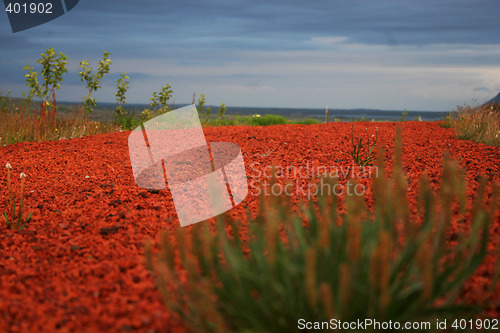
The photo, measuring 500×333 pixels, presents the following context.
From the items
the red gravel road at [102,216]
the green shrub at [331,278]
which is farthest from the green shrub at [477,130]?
the green shrub at [331,278]

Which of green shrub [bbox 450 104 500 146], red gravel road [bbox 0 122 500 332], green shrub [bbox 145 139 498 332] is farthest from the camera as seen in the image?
green shrub [bbox 450 104 500 146]

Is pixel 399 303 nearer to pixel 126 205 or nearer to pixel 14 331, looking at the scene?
pixel 14 331

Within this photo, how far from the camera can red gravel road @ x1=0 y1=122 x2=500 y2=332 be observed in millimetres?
2334

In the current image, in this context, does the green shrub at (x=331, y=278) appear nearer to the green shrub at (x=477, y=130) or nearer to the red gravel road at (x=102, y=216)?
the red gravel road at (x=102, y=216)

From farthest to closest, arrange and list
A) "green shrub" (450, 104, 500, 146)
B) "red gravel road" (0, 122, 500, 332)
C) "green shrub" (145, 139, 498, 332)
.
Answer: "green shrub" (450, 104, 500, 146), "red gravel road" (0, 122, 500, 332), "green shrub" (145, 139, 498, 332)

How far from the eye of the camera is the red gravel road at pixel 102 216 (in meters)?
2.33

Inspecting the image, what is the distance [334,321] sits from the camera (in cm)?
176

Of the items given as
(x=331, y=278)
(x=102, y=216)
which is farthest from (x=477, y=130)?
(x=331, y=278)

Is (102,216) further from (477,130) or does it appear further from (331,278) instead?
(477,130)

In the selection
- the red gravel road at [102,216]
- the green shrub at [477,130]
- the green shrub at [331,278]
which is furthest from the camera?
the green shrub at [477,130]

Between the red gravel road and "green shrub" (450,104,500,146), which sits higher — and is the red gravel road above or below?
below

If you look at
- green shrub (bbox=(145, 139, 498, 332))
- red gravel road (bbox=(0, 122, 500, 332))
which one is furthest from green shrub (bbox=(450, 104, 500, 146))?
green shrub (bbox=(145, 139, 498, 332))

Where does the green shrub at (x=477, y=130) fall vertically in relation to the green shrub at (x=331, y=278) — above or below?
above

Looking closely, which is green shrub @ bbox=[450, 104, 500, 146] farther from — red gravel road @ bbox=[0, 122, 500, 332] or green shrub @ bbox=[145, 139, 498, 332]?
green shrub @ bbox=[145, 139, 498, 332]
